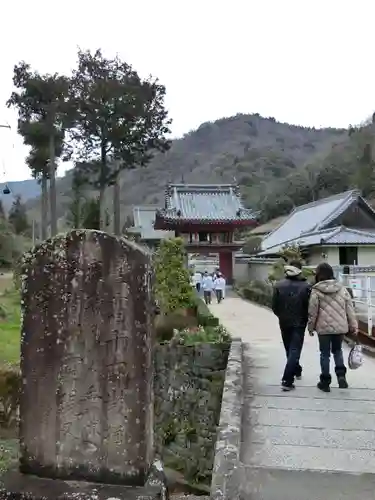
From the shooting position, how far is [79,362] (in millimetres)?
3254

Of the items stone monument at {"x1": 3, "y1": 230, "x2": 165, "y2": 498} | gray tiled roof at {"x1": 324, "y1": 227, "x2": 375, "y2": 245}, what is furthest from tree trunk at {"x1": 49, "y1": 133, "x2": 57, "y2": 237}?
stone monument at {"x1": 3, "y1": 230, "x2": 165, "y2": 498}

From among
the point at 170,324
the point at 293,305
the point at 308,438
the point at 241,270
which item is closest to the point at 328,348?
the point at 293,305

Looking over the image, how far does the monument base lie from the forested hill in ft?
172

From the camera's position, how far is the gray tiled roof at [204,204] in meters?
35.6

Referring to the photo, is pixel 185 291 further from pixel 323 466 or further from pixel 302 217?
pixel 302 217

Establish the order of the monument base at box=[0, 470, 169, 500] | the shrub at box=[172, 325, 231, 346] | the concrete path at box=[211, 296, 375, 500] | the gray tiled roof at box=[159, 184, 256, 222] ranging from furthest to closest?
the gray tiled roof at box=[159, 184, 256, 222] < the shrub at box=[172, 325, 231, 346] < the concrete path at box=[211, 296, 375, 500] < the monument base at box=[0, 470, 169, 500]

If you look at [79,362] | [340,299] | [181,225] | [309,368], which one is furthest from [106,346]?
[181,225]

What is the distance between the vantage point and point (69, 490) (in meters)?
3.10

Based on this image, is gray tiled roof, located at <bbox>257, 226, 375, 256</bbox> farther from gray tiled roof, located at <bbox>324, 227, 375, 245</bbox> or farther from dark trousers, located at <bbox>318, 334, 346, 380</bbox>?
dark trousers, located at <bbox>318, 334, 346, 380</bbox>

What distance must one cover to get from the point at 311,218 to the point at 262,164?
147 feet

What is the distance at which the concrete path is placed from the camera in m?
4.50

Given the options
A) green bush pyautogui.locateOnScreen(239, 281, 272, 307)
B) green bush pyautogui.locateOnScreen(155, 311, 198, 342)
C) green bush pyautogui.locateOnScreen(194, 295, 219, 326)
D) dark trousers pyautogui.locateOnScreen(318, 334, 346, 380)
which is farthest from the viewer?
green bush pyautogui.locateOnScreen(239, 281, 272, 307)

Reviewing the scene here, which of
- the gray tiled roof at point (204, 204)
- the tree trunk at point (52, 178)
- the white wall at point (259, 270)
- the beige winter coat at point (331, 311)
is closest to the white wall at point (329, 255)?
the white wall at point (259, 270)

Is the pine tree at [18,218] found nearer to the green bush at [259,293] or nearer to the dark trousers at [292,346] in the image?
the green bush at [259,293]
